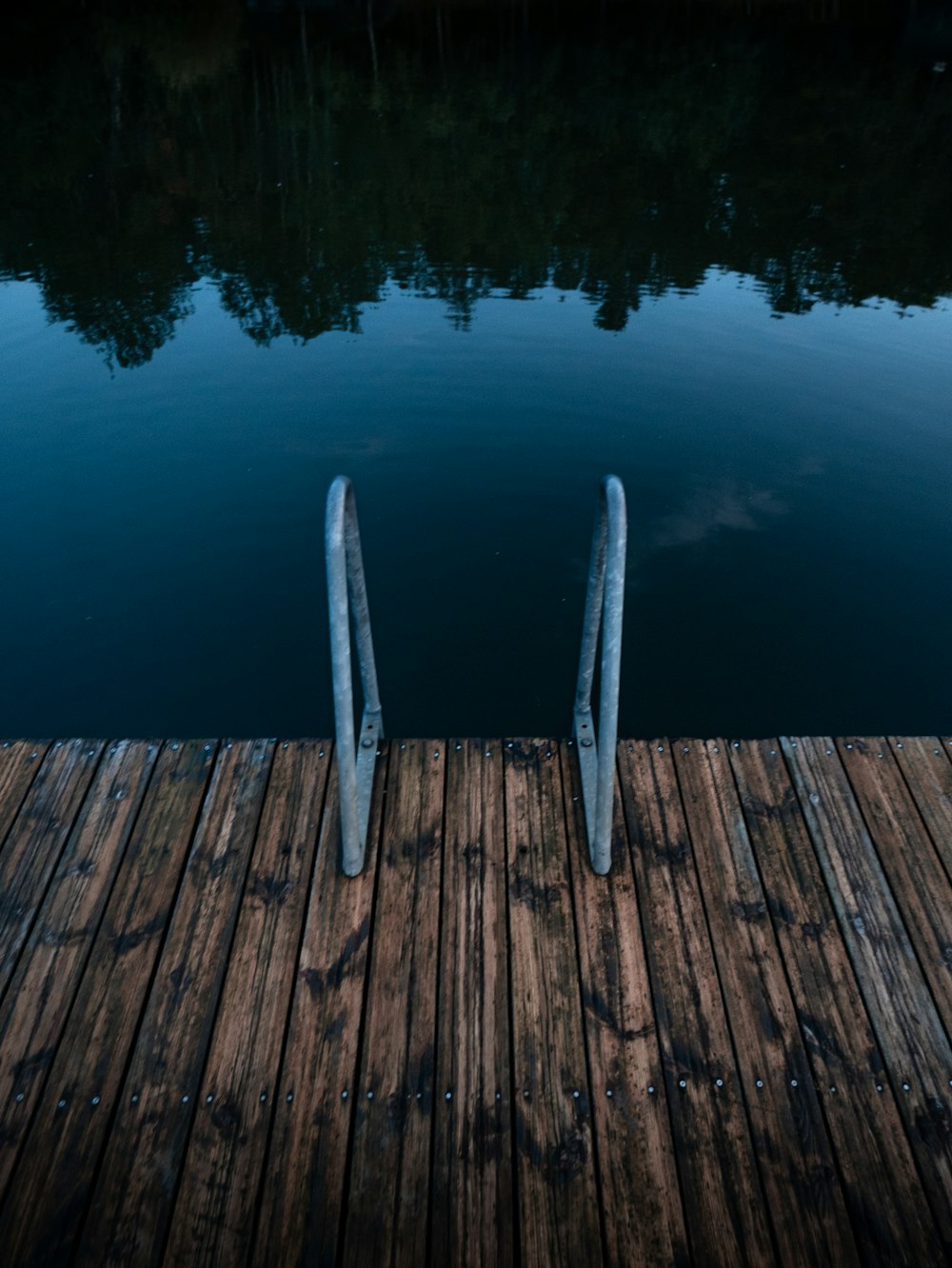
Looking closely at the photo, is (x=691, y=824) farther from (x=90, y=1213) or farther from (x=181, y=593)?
(x=181, y=593)

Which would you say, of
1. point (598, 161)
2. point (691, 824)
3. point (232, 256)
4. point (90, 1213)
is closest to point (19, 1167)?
point (90, 1213)

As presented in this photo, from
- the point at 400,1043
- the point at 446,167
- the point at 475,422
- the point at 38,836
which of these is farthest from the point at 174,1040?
the point at 446,167

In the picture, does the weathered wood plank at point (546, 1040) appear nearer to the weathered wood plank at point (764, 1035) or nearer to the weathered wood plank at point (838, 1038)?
the weathered wood plank at point (764, 1035)

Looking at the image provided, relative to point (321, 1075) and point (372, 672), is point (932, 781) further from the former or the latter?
point (321, 1075)

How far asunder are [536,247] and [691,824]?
47.4 feet

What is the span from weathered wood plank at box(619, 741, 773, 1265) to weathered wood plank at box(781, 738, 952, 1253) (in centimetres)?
54

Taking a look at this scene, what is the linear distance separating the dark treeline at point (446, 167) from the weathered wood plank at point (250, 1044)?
9456 millimetres

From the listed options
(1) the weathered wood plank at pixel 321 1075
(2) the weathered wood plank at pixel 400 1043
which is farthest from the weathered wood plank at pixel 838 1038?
(1) the weathered wood plank at pixel 321 1075

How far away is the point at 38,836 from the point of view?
3729 mm

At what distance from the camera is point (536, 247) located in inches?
622

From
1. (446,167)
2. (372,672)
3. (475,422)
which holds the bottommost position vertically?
(475,422)

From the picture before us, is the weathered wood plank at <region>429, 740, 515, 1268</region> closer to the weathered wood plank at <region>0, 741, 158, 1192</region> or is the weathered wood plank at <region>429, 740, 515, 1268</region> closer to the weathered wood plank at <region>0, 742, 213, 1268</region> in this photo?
the weathered wood plank at <region>0, 742, 213, 1268</region>

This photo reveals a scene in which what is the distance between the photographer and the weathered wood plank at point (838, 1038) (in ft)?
8.29

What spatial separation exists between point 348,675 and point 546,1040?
57.6 inches
